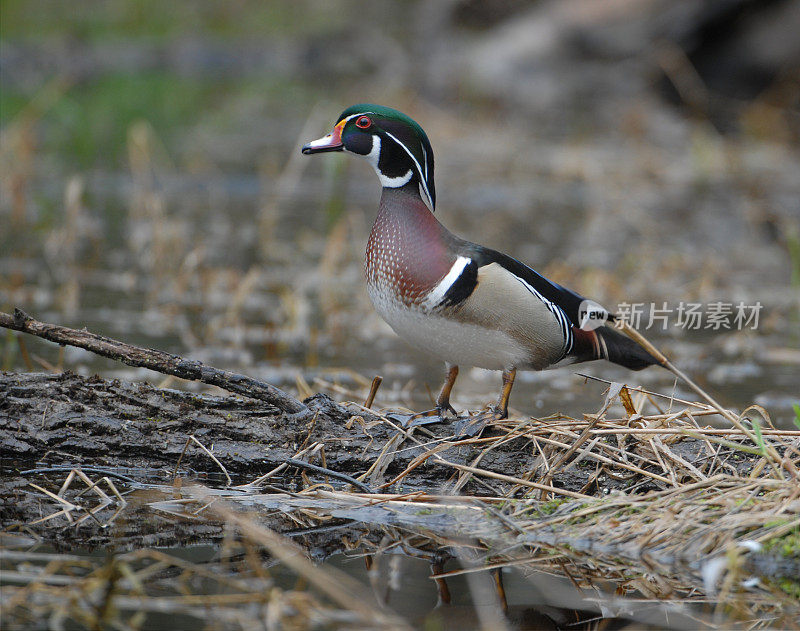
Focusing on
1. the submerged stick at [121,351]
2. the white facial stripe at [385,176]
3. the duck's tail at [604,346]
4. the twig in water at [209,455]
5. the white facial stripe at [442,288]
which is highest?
the white facial stripe at [385,176]

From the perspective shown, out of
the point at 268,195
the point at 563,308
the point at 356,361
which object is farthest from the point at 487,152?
the point at 563,308

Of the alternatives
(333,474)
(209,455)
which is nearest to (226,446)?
(209,455)

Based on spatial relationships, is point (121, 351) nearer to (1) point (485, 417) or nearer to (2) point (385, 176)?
(2) point (385, 176)

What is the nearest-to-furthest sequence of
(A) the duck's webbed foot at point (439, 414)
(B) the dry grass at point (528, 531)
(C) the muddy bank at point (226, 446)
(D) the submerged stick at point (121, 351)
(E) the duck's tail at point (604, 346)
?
(B) the dry grass at point (528, 531), (D) the submerged stick at point (121, 351), (C) the muddy bank at point (226, 446), (A) the duck's webbed foot at point (439, 414), (E) the duck's tail at point (604, 346)

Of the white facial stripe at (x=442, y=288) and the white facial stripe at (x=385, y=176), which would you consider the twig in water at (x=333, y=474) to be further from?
the white facial stripe at (x=385, y=176)

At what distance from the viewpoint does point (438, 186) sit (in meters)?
12.5

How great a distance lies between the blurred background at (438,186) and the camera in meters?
6.58

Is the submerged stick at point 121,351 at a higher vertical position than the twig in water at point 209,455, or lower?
higher

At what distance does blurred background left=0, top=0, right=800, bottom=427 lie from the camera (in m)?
6.58

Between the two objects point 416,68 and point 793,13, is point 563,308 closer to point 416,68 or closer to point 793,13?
point 793,13

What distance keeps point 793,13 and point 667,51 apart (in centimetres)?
195

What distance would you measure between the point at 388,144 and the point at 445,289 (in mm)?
624

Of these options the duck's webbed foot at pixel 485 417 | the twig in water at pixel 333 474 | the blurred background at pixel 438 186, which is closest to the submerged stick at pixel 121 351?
the twig in water at pixel 333 474

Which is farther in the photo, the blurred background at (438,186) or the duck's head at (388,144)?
the blurred background at (438,186)
